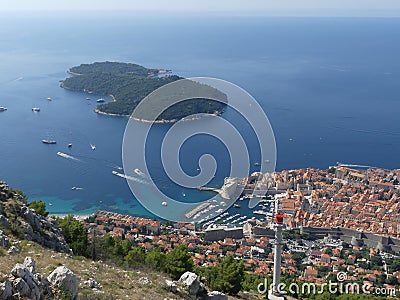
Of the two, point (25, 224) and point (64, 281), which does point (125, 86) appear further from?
point (64, 281)

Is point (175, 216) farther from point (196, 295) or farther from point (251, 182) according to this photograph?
point (196, 295)

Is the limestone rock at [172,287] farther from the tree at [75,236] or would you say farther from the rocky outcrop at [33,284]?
the tree at [75,236]

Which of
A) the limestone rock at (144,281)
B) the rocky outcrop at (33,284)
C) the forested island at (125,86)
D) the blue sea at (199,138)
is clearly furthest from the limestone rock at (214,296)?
the forested island at (125,86)

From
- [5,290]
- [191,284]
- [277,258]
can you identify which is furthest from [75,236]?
[5,290]

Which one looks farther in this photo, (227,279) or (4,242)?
(227,279)

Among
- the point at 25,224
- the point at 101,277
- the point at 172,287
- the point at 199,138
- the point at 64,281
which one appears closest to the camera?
the point at 64,281

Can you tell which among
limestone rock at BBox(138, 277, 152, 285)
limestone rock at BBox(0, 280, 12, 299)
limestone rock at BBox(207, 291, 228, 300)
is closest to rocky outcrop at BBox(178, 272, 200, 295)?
limestone rock at BBox(207, 291, 228, 300)
